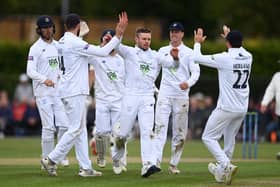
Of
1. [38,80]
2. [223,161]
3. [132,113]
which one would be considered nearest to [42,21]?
[38,80]

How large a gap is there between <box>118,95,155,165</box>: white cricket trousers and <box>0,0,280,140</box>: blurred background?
14.8 metres

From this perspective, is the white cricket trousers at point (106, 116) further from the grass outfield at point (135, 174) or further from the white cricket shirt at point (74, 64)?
the white cricket shirt at point (74, 64)

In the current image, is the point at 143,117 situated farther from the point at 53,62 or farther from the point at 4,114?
the point at 4,114

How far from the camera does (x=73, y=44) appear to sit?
52.7ft

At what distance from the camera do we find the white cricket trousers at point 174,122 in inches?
696

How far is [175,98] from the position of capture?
58.2 ft

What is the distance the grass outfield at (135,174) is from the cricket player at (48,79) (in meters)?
0.74

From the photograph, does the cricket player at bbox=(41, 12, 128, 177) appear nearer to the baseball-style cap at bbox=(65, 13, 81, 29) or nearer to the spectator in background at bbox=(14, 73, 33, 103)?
the baseball-style cap at bbox=(65, 13, 81, 29)

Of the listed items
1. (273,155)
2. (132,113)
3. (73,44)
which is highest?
(73,44)

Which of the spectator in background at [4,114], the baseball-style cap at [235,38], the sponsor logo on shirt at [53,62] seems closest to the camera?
the baseball-style cap at [235,38]

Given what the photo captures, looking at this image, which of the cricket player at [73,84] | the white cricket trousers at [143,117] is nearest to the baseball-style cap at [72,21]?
the cricket player at [73,84]

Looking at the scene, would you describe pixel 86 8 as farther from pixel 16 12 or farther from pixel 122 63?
pixel 122 63

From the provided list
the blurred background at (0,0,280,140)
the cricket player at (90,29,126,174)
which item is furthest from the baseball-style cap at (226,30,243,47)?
the blurred background at (0,0,280,140)

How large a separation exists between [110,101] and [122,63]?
0.75 metres
